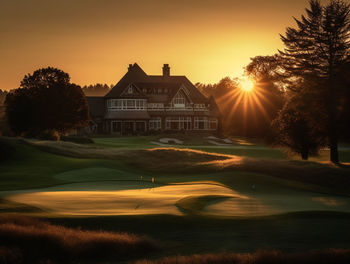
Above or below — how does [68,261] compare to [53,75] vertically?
below

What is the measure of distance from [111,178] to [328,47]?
75.1ft

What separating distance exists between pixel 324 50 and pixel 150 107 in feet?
214

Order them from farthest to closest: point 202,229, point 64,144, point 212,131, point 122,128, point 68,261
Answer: point 212,131, point 122,128, point 64,144, point 202,229, point 68,261

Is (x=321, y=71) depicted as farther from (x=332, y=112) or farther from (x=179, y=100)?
(x=179, y=100)

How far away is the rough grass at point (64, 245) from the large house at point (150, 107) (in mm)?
82871

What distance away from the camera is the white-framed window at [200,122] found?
10462cm

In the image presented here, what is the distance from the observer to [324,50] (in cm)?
4006

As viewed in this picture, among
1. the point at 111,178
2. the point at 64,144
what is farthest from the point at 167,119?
the point at 111,178

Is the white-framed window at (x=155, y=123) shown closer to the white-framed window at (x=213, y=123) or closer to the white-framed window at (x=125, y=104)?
the white-framed window at (x=125, y=104)

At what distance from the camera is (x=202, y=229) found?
13.3 metres

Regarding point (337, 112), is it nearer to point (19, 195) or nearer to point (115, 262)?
point (19, 195)

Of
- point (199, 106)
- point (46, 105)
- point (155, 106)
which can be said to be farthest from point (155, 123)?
point (46, 105)

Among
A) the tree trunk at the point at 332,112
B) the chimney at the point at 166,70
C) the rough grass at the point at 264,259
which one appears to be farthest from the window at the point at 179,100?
the rough grass at the point at 264,259

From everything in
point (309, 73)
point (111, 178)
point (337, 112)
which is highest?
point (309, 73)
